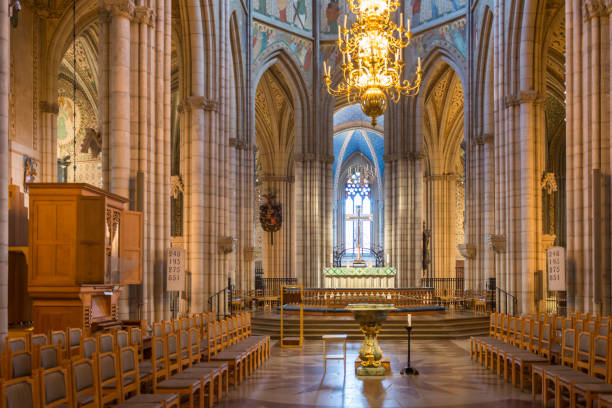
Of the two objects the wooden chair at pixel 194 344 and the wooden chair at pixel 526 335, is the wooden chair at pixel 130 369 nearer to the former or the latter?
the wooden chair at pixel 194 344

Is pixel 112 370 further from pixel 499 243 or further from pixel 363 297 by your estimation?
pixel 499 243

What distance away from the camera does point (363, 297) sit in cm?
2277

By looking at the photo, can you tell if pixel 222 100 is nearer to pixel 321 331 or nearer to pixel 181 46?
pixel 181 46

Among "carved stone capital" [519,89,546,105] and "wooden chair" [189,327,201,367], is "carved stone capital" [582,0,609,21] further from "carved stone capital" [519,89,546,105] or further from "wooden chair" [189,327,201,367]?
"wooden chair" [189,327,201,367]

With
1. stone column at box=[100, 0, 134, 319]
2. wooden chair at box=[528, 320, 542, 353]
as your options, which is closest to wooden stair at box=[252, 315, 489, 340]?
stone column at box=[100, 0, 134, 319]

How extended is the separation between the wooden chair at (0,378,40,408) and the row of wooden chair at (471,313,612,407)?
5179 mm

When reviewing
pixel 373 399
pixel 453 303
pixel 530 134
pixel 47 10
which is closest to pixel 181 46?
pixel 47 10

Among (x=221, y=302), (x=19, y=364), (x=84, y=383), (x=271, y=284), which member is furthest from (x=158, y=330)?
(x=271, y=284)

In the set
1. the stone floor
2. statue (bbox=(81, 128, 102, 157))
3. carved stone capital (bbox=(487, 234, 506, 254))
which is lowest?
the stone floor

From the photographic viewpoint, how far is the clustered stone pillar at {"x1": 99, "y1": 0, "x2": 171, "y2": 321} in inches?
595

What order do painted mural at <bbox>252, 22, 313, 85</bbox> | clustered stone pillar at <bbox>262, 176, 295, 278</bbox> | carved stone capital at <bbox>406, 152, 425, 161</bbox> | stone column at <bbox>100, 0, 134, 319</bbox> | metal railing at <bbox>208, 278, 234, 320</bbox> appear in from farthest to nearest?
clustered stone pillar at <bbox>262, 176, 295, 278</bbox> → carved stone capital at <bbox>406, 152, 425, 161</bbox> → painted mural at <bbox>252, 22, 313, 85</bbox> → metal railing at <bbox>208, 278, 234, 320</bbox> → stone column at <bbox>100, 0, 134, 319</bbox>

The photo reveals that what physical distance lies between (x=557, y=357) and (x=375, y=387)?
9.27 ft

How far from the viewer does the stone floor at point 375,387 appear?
9.59 m

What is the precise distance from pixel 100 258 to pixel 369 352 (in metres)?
4.94
